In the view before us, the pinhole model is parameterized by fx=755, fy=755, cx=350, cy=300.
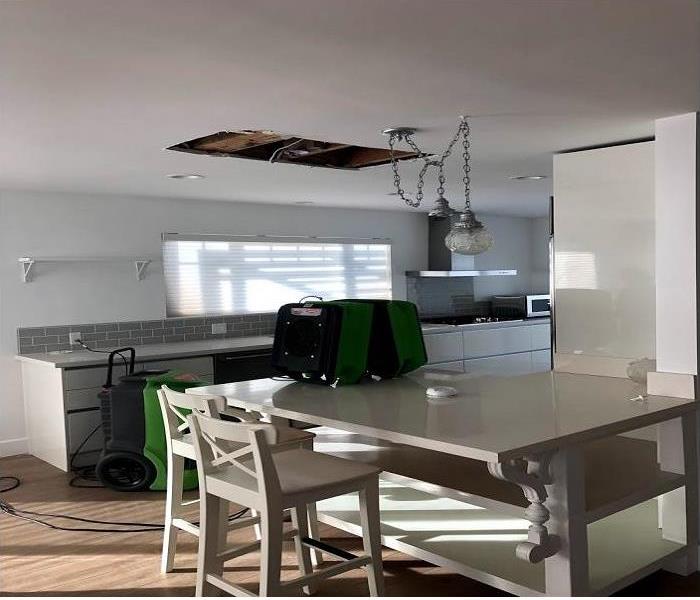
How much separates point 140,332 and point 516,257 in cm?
460

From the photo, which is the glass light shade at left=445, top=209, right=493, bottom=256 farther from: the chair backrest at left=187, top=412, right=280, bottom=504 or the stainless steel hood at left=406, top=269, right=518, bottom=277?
the stainless steel hood at left=406, top=269, right=518, bottom=277

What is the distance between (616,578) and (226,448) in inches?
60.0

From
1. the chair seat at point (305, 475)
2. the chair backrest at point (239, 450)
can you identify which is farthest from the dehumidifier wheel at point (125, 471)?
the chair seat at point (305, 475)

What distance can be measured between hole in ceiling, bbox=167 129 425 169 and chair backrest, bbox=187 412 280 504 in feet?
4.86

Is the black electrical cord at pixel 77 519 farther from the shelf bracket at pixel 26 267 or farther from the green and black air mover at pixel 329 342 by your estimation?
the shelf bracket at pixel 26 267

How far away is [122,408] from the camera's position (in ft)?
15.1

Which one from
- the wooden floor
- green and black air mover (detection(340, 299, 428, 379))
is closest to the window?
the wooden floor

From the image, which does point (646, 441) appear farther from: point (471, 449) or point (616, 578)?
point (471, 449)

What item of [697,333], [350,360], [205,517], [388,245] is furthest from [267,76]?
[388,245]

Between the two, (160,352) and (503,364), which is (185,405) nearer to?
(160,352)

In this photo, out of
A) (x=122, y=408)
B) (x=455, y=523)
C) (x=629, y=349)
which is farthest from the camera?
(x=122, y=408)

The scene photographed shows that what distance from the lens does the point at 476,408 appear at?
277 cm

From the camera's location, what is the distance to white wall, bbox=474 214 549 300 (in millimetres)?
8359

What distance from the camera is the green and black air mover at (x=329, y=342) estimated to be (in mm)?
3244
